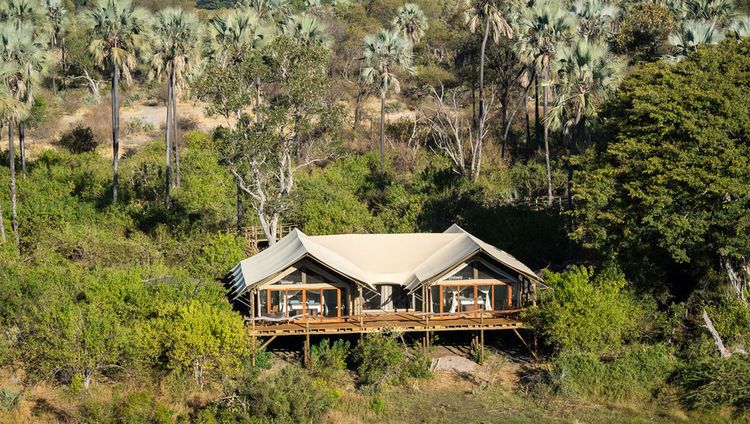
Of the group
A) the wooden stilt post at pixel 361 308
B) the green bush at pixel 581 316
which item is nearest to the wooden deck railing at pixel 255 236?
the wooden stilt post at pixel 361 308

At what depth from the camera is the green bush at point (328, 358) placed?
88.8 ft

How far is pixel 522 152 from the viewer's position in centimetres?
5409

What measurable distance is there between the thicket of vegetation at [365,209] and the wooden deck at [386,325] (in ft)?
1.53

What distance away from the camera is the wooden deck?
28.0 metres

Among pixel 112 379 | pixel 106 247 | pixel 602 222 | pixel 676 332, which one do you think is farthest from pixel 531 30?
pixel 112 379

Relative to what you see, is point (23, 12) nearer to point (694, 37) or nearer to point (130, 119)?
point (130, 119)

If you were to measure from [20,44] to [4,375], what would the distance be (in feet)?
55.7

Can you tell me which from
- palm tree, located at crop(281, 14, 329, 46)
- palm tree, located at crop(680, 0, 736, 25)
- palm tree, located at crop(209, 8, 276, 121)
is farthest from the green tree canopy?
palm tree, located at crop(281, 14, 329, 46)

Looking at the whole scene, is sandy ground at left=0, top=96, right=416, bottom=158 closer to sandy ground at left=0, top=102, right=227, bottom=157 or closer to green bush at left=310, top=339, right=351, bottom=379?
sandy ground at left=0, top=102, right=227, bottom=157

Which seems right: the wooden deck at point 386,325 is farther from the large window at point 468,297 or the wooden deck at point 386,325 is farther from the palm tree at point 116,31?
the palm tree at point 116,31

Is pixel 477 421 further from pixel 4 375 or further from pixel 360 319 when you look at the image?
pixel 4 375

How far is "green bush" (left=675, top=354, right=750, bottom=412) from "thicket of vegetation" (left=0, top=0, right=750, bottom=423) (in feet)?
0.20

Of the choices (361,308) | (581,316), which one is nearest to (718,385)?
(581,316)

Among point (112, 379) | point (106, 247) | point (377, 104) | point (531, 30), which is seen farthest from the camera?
point (377, 104)
